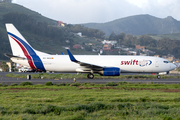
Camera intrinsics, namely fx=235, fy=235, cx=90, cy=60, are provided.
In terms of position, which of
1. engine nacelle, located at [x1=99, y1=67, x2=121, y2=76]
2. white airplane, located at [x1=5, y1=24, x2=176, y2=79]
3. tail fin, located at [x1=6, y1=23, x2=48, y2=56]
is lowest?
engine nacelle, located at [x1=99, y1=67, x2=121, y2=76]

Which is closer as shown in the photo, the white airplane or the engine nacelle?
the engine nacelle

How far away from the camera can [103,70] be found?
33250 mm

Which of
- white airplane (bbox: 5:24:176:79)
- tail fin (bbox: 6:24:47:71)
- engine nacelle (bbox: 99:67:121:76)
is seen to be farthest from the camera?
tail fin (bbox: 6:24:47:71)

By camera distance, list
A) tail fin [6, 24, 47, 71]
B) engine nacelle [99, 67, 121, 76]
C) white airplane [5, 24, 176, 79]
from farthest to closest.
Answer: tail fin [6, 24, 47, 71] → white airplane [5, 24, 176, 79] → engine nacelle [99, 67, 121, 76]

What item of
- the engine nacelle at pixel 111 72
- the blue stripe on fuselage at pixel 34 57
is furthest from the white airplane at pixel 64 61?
the engine nacelle at pixel 111 72

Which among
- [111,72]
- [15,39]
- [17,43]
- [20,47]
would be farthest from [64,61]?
[15,39]

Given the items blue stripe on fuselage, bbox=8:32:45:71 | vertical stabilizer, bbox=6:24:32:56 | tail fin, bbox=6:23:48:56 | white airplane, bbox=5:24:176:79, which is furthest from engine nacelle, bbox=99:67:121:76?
vertical stabilizer, bbox=6:24:32:56

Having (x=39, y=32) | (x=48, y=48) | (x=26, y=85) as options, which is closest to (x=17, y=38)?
(x=26, y=85)

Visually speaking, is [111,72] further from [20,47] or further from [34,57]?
[20,47]

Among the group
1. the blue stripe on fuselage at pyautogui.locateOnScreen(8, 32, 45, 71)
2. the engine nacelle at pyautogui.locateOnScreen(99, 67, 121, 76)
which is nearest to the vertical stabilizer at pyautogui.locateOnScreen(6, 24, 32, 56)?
the blue stripe on fuselage at pyautogui.locateOnScreen(8, 32, 45, 71)

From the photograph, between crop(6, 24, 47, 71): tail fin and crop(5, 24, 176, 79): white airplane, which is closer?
crop(5, 24, 176, 79): white airplane

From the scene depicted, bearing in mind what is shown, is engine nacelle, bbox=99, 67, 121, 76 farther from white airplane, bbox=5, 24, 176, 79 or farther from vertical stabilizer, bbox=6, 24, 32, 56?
vertical stabilizer, bbox=6, 24, 32, 56

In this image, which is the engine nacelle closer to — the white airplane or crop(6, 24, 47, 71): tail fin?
the white airplane

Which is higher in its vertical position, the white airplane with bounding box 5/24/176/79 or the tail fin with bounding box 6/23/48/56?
the tail fin with bounding box 6/23/48/56
